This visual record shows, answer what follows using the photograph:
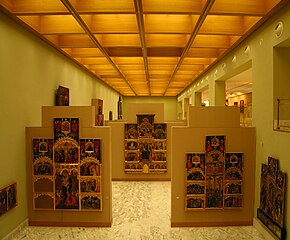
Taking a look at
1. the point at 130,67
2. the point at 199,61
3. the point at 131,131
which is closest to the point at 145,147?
the point at 131,131

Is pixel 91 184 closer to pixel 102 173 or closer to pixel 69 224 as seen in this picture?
pixel 102 173

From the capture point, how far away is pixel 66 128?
4980 millimetres

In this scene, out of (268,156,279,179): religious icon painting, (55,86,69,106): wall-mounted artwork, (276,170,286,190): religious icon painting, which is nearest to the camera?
(276,170,286,190): religious icon painting

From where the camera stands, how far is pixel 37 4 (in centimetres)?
409

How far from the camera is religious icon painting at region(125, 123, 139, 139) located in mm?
8367

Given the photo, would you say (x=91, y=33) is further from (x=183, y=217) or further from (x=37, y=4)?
(x=183, y=217)

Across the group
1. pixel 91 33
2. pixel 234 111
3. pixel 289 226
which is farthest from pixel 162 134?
pixel 289 226

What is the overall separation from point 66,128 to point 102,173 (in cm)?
117

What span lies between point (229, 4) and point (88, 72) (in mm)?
7028

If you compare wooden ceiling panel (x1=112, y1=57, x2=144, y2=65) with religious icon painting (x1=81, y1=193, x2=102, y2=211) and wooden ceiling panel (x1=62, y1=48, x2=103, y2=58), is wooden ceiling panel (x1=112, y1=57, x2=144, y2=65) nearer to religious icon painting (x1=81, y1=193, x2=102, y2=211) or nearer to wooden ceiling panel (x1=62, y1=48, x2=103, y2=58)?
wooden ceiling panel (x1=62, y1=48, x2=103, y2=58)

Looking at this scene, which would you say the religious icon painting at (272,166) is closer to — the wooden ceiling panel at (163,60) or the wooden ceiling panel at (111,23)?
the wooden ceiling panel at (111,23)

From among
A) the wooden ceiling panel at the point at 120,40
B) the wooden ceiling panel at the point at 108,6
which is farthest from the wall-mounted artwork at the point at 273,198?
the wooden ceiling panel at the point at 120,40

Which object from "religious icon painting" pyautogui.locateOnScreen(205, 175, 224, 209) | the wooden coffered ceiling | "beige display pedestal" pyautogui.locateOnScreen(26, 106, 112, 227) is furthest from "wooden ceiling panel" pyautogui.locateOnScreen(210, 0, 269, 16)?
"religious icon painting" pyautogui.locateOnScreen(205, 175, 224, 209)

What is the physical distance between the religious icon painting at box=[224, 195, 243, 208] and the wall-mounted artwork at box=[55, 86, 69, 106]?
189 inches
